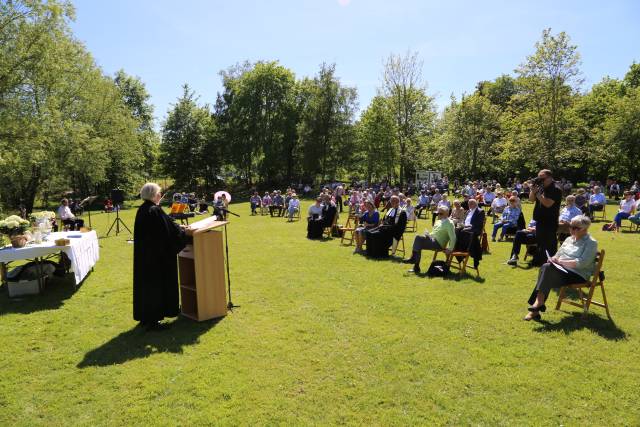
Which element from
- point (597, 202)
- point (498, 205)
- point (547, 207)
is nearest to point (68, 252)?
point (547, 207)

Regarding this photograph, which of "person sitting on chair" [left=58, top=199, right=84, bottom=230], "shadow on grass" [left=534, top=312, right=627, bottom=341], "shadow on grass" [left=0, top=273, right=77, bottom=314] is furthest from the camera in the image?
"person sitting on chair" [left=58, top=199, right=84, bottom=230]

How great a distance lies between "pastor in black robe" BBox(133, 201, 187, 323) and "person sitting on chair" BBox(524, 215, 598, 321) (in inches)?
191

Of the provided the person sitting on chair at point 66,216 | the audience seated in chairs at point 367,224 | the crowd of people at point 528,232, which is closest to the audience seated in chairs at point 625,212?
the crowd of people at point 528,232

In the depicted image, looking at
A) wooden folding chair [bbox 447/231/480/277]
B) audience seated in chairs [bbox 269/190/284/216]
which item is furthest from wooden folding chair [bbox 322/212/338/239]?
audience seated in chairs [bbox 269/190/284/216]

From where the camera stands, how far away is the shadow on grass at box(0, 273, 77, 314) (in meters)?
6.35

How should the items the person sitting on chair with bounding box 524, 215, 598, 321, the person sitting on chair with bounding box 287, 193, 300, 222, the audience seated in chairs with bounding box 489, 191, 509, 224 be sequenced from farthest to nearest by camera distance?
the person sitting on chair with bounding box 287, 193, 300, 222 → the audience seated in chairs with bounding box 489, 191, 509, 224 → the person sitting on chair with bounding box 524, 215, 598, 321

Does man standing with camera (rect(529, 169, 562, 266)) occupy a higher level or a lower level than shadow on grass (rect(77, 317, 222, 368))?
higher

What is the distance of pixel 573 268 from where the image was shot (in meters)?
5.46

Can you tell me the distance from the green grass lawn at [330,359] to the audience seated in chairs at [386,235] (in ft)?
8.09

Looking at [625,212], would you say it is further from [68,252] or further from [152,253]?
[68,252]

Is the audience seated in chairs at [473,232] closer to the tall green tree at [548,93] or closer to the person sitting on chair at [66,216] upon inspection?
the person sitting on chair at [66,216]

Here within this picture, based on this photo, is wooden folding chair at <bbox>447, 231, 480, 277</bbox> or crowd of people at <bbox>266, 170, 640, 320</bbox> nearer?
crowd of people at <bbox>266, 170, 640, 320</bbox>

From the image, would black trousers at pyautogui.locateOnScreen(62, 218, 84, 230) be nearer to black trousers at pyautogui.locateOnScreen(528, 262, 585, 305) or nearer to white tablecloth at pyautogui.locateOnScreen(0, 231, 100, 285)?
white tablecloth at pyautogui.locateOnScreen(0, 231, 100, 285)

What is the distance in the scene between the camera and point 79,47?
2872 cm
